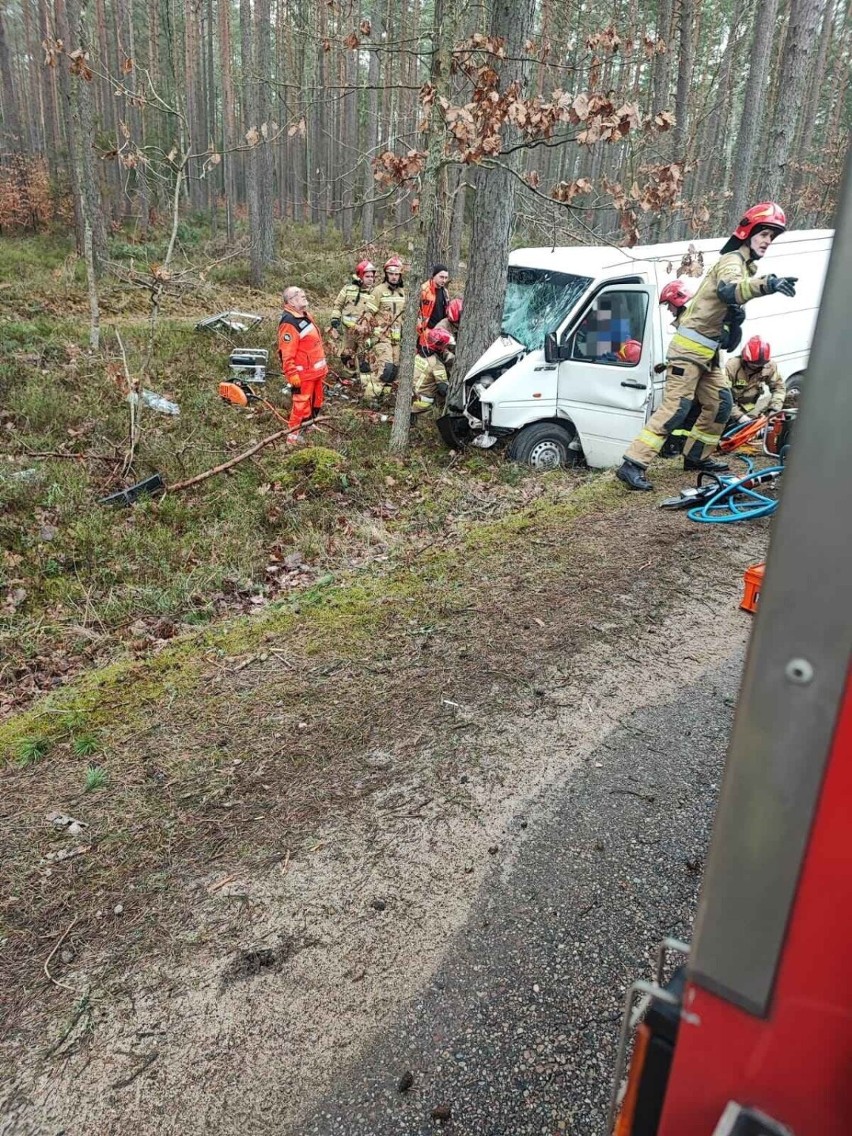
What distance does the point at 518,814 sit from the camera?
320 centimetres

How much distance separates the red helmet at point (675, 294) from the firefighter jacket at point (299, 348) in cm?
460

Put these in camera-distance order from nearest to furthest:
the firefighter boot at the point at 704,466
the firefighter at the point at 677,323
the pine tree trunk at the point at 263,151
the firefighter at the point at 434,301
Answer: the firefighter at the point at 677,323
the firefighter boot at the point at 704,466
the firefighter at the point at 434,301
the pine tree trunk at the point at 263,151

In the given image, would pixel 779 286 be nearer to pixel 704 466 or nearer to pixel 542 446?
pixel 704 466

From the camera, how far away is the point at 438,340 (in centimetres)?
1030

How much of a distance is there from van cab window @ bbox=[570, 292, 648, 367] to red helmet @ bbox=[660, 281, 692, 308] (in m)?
0.20

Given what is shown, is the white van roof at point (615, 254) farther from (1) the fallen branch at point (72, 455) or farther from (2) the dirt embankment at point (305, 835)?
(1) the fallen branch at point (72, 455)

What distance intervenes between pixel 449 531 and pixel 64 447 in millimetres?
4866

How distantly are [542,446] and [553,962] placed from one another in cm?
675

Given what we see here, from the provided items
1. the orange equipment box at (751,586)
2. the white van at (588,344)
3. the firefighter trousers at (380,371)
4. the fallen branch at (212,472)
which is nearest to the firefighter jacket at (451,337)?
the firefighter trousers at (380,371)

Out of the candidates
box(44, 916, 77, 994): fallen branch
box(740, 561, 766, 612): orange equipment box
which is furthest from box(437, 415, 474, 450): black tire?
box(44, 916, 77, 994): fallen branch

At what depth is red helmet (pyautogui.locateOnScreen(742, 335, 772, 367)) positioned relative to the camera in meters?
8.45

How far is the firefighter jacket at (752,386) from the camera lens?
870 centimetres

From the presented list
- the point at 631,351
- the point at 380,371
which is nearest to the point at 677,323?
the point at 631,351

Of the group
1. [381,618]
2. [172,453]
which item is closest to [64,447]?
[172,453]
